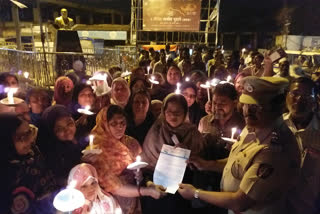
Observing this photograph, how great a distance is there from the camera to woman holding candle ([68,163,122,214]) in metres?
2.03

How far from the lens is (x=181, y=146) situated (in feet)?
8.10

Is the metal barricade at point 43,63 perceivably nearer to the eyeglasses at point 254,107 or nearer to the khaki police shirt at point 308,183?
the eyeglasses at point 254,107

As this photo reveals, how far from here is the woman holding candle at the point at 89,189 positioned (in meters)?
2.03

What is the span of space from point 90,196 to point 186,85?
2540mm

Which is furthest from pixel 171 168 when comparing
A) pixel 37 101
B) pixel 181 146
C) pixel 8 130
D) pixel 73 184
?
pixel 37 101

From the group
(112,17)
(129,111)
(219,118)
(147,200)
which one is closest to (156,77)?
(129,111)

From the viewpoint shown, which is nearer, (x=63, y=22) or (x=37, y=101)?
(x=37, y=101)

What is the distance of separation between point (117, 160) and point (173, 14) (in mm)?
11298

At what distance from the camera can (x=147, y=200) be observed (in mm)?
3016

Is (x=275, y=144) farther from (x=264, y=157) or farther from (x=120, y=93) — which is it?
(x=120, y=93)

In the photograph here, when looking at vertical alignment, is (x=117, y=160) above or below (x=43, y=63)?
below

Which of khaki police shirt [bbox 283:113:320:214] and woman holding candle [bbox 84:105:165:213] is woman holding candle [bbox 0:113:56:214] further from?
khaki police shirt [bbox 283:113:320:214]

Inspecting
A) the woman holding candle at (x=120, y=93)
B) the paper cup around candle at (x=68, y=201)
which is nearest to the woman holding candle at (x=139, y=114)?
the woman holding candle at (x=120, y=93)

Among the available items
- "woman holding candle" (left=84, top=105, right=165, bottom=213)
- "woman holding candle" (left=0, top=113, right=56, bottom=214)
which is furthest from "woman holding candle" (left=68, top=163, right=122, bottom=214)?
"woman holding candle" (left=0, top=113, right=56, bottom=214)
